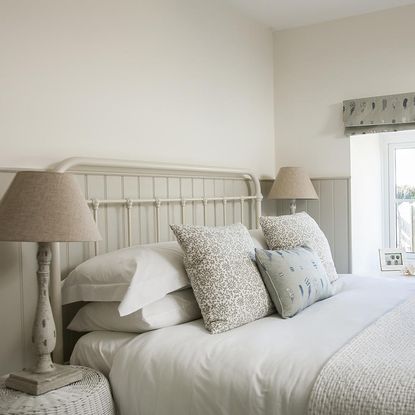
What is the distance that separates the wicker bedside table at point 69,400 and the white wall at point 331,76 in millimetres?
2493

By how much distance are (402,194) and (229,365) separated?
2824mm

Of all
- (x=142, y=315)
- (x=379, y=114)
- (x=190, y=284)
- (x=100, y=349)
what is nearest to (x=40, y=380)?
(x=100, y=349)

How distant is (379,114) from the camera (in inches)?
143

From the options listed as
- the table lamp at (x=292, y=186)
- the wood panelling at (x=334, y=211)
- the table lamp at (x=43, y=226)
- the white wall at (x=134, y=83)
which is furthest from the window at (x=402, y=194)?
the table lamp at (x=43, y=226)

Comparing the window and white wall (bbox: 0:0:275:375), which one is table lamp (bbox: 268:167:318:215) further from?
the window

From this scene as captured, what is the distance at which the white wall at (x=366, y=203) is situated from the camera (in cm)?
384

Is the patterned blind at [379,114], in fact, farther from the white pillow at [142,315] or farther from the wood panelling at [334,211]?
the white pillow at [142,315]

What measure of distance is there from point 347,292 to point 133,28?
165 cm

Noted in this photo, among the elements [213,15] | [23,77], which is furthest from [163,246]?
[213,15]

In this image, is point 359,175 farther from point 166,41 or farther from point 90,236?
point 90,236

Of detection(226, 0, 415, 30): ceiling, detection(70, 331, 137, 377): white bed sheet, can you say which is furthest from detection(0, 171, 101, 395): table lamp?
detection(226, 0, 415, 30): ceiling

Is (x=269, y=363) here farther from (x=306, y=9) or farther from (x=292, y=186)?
(x=306, y=9)

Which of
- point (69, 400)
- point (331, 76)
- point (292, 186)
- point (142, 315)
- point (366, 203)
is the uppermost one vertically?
point (331, 76)

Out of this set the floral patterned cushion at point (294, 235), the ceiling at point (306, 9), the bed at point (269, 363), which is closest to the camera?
the bed at point (269, 363)
